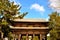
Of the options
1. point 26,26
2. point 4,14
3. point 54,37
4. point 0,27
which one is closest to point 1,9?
point 4,14

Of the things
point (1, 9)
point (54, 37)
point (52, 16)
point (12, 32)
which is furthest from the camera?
point (52, 16)

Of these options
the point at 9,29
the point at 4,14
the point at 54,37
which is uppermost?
the point at 4,14

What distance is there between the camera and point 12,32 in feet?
116

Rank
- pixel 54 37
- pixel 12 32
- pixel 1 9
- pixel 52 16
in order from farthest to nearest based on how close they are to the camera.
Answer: pixel 52 16, pixel 54 37, pixel 12 32, pixel 1 9

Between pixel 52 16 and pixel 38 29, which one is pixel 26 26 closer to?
pixel 38 29

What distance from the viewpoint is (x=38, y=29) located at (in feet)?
117

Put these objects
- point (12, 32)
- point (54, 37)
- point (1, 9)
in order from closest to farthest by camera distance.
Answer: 1. point (1, 9)
2. point (12, 32)
3. point (54, 37)

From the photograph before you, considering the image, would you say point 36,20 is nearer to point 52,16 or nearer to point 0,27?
point 0,27

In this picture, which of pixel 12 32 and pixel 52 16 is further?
pixel 52 16

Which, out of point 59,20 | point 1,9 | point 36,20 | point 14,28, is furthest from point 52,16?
point 1,9

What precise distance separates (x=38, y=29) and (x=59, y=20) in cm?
662

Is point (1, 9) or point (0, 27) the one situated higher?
point (1, 9)

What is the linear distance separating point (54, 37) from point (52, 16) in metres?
9.73

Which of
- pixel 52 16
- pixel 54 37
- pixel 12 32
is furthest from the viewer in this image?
pixel 52 16
